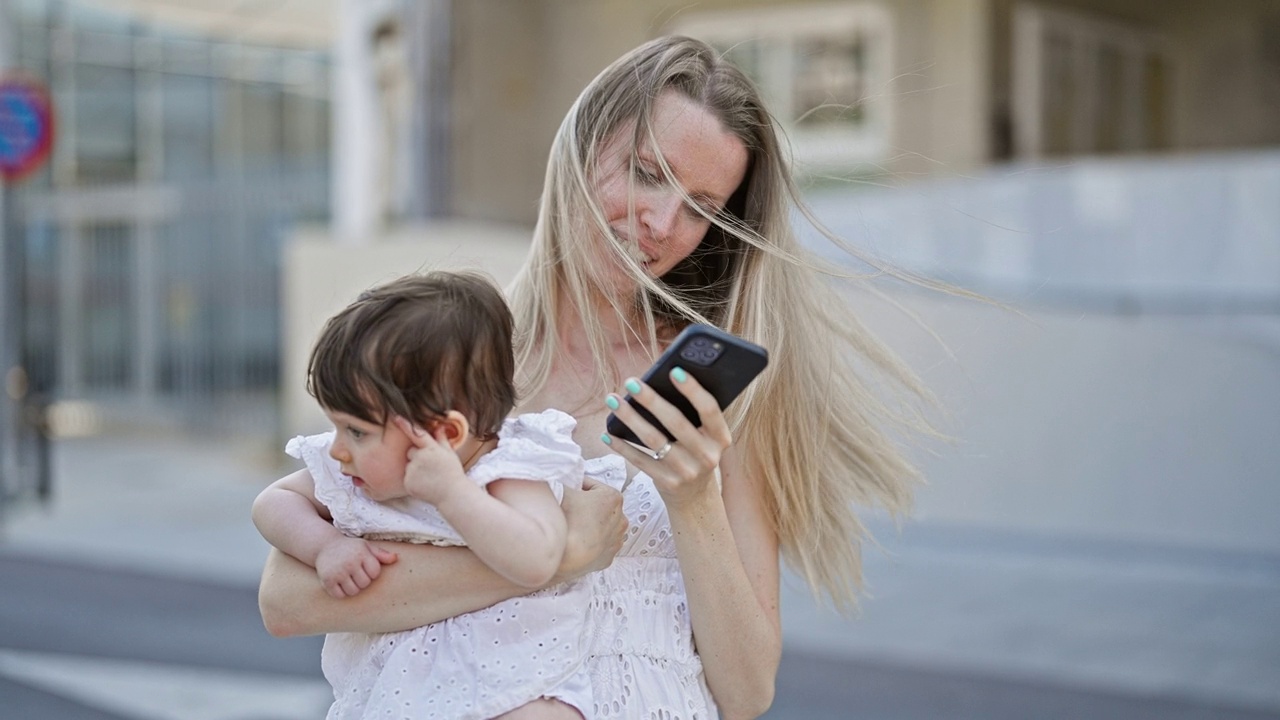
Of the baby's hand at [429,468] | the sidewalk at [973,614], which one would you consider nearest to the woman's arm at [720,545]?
the baby's hand at [429,468]

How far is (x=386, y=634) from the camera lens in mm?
1963

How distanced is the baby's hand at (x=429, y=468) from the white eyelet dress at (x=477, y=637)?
0.06m

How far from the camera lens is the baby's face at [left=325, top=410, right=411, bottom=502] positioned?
5.89ft

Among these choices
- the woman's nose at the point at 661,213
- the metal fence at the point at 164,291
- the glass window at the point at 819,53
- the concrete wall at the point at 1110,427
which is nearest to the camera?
the woman's nose at the point at 661,213

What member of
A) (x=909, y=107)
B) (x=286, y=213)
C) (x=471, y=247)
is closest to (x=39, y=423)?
(x=471, y=247)

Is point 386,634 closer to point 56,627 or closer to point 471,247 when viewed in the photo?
point 56,627

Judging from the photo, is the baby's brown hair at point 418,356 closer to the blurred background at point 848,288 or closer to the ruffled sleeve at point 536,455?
the ruffled sleeve at point 536,455

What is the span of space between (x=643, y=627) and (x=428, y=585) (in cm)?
35

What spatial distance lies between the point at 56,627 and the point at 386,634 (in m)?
6.04

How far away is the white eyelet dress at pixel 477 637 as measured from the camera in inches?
72.8

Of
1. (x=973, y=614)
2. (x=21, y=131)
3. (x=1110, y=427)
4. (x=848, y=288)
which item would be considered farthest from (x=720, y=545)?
(x=21, y=131)

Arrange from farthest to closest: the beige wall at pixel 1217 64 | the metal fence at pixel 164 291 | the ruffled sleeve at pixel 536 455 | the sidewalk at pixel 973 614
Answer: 1. the metal fence at pixel 164 291
2. the beige wall at pixel 1217 64
3. the sidewalk at pixel 973 614
4. the ruffled sleeve at pixel 536 455

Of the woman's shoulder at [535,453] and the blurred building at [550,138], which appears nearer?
the woman's shoulder at [535,453]

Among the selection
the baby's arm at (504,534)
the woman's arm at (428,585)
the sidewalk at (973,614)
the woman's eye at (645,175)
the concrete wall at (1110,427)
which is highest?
the woman's eye at (645,175)
